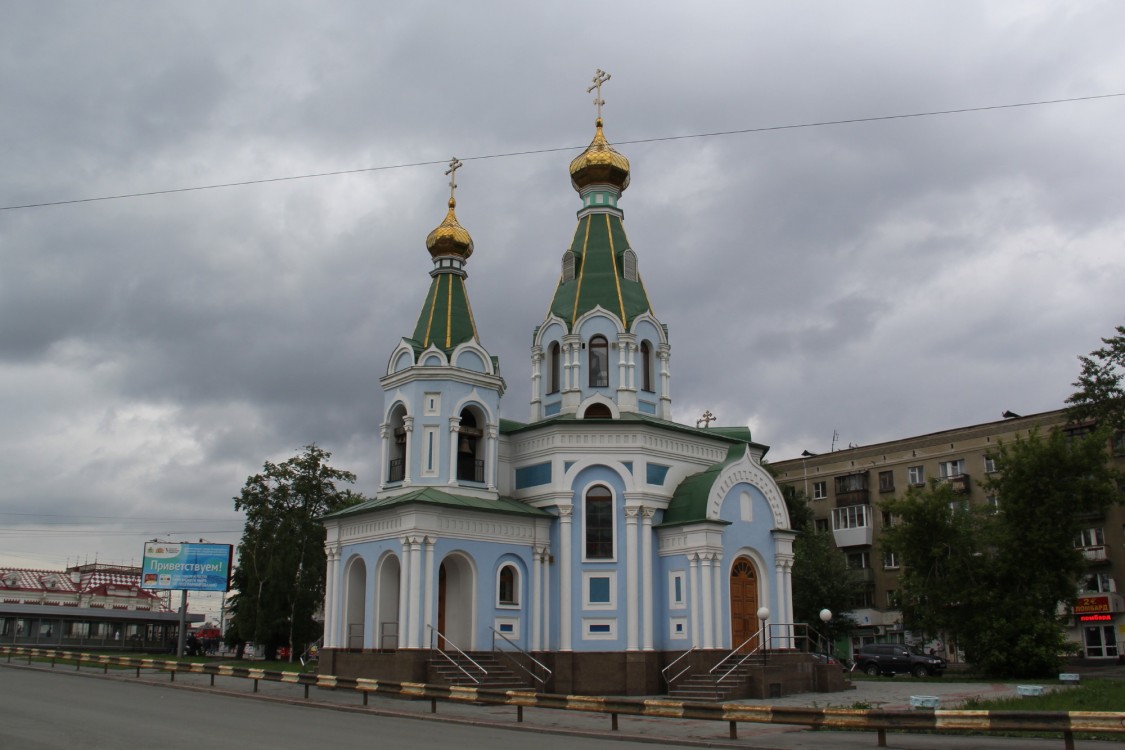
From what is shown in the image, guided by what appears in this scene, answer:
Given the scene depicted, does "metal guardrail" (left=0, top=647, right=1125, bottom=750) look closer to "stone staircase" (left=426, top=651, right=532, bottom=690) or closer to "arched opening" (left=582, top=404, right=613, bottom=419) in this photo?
"stone staircase" (left=426, top=651, right=532, bottom=690)

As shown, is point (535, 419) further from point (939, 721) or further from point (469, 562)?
point (939, 721)

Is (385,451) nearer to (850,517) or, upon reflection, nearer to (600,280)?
(600,280)

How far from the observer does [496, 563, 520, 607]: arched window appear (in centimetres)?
2777

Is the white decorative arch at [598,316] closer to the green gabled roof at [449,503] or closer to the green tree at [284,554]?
the green gabled roof at [449,503]

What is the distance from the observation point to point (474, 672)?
2561 centimetres

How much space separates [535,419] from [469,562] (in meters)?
6.51

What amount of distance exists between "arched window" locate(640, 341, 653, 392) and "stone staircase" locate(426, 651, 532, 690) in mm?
9914

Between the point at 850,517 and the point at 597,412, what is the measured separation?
27.7 m

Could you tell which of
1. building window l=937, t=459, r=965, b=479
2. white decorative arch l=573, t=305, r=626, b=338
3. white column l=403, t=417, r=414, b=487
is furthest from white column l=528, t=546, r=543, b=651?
building window l=937, t=459, r=965, b=479

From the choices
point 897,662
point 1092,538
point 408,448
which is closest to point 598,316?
point 408,448

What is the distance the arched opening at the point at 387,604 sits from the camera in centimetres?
2708

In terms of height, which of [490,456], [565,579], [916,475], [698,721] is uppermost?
[916,475]

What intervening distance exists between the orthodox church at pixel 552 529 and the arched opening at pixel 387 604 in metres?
0.06

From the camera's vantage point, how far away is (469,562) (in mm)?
27234
